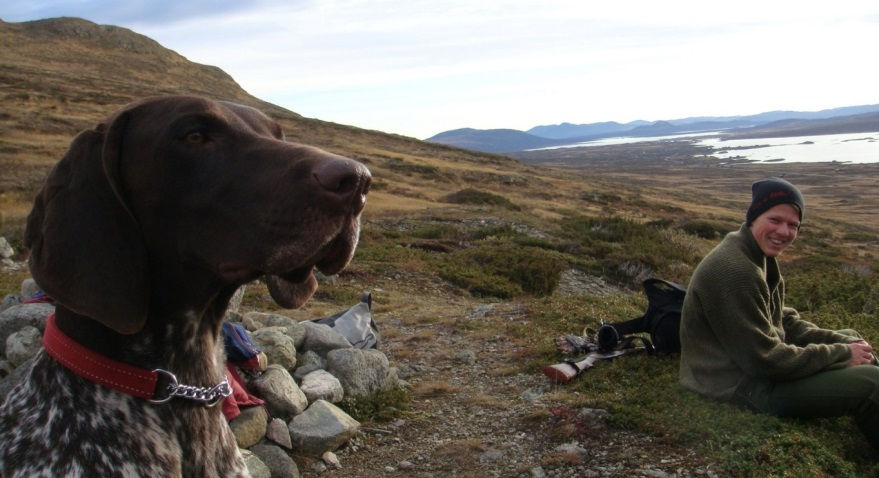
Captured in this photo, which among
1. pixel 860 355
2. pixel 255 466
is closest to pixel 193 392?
pixel 255 466

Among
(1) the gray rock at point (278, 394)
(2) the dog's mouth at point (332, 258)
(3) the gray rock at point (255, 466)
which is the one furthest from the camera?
(1) the gray rock at point (278, 394)

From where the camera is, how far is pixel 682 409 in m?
5.36

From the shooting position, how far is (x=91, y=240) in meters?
2.11

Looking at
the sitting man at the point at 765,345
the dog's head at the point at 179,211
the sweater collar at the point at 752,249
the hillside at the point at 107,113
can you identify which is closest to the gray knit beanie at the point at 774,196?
the sitting man at the point at 765,345

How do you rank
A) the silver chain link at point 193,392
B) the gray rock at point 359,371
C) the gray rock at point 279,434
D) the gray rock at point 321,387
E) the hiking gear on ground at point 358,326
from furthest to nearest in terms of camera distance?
the hiking gear on ground at point 358,326, the gray rock at point 359,371, the gray rock at point 321,387, the gray rock at point 279,434, the silver chain link at point 193,392

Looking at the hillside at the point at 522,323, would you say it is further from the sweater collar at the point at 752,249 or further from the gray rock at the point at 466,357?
the sweater collar at the point at 752,249

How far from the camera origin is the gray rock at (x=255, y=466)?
15.3 feet

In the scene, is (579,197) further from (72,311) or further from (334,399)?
(72,311)

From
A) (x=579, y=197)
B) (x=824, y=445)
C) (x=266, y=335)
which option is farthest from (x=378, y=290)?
(x=579, y=197)

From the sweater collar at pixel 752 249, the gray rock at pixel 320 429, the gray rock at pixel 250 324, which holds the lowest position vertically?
the gray rock at pixel 320 429

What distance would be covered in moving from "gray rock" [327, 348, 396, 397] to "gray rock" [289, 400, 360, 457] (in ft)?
2.05

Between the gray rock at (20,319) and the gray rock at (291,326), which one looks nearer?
the gray rock at (20,319)

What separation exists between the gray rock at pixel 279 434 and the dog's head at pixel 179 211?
124 inches

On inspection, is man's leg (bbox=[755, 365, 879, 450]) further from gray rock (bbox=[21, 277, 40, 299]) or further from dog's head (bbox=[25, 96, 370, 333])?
gray rock (bbox=[21, 277, 40, 299])
